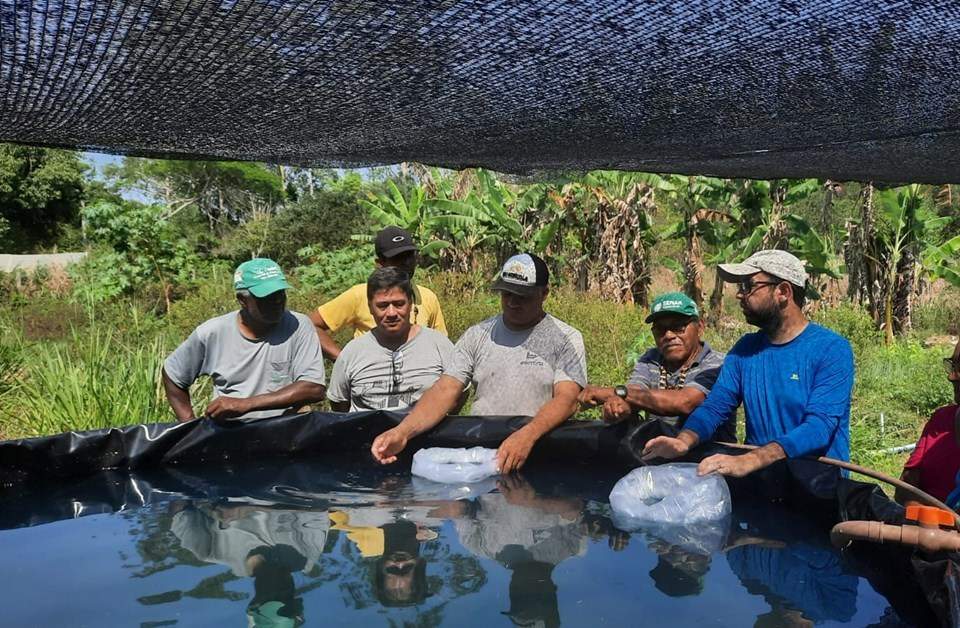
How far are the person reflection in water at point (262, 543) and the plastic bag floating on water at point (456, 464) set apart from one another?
1.81 feet

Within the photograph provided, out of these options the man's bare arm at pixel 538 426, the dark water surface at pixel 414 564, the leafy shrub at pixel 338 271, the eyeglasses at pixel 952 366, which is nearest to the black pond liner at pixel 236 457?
the dark water surface at pixel 414 564

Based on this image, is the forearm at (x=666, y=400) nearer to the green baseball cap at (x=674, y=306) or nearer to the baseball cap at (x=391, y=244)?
the green baseball cap at (x=674, y=306)

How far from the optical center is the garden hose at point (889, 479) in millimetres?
2308

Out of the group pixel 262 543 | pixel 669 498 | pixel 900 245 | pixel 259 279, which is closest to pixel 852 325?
pixel 900 245

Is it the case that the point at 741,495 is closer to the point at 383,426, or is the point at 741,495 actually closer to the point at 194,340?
the point at 383,426

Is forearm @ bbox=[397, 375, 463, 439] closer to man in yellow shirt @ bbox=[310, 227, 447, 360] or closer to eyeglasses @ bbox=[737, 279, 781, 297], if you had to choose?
man in yellow shirt @ bbox=[310, 227, 447, 360]

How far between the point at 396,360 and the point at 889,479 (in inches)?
89.3

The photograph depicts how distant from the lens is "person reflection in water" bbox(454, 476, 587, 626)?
254 centimetres

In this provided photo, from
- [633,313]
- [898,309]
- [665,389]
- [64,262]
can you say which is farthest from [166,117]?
[64,262]

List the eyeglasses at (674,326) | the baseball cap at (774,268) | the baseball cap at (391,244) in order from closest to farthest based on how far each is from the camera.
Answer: the baseball cap at (774,268)
the eyeglasses at (674,326)
the baseball cap at (391,244)

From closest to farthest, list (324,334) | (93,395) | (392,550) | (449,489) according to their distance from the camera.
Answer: (392,550) < (449,489) < (324,334) < (93,395)

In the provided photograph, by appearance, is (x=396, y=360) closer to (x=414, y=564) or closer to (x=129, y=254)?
(x=414, y=564)

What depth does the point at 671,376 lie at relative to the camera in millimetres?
3867

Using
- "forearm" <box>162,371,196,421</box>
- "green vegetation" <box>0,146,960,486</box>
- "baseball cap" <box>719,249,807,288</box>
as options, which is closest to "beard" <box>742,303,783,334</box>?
"baseball cap" <box>719,249,807,288</box>
